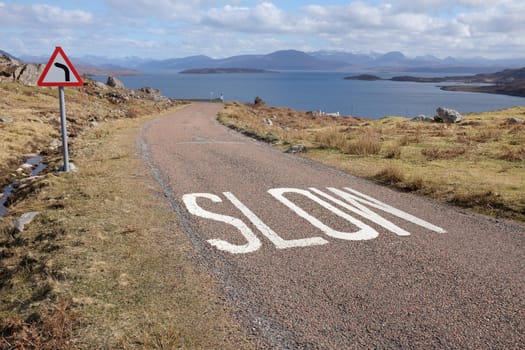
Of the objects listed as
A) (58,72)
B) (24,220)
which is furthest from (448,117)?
(24,220)

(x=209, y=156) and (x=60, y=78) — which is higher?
(x=60, y=78)

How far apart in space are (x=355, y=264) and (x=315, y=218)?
6.08 feet

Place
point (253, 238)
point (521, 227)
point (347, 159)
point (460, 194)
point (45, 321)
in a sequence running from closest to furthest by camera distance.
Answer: point (45, 321)
point (253, 238)
point (521, 227)
point (460, 194)
point (347, 159)

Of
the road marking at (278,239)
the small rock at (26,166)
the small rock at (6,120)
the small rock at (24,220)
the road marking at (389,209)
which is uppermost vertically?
the small rock at (6,120)

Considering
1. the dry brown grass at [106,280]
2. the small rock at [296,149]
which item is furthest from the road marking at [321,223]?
the small rock at [296,149]

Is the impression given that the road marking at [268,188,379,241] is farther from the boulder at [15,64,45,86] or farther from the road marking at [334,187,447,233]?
the boulder at [15,64,45,86]

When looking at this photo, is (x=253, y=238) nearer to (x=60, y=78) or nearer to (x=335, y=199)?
(x=335, y=199)

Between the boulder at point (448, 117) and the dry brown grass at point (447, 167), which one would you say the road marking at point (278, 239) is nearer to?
the dry brown grass at point (447, 167)

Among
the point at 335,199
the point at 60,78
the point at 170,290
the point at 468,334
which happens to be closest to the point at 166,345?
the point at 170,290

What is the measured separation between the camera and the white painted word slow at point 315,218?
19.1 ft

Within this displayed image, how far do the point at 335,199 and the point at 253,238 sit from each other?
104 inches

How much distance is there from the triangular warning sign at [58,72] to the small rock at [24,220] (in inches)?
125

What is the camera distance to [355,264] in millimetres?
5074

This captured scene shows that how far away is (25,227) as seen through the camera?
656 centimetres
